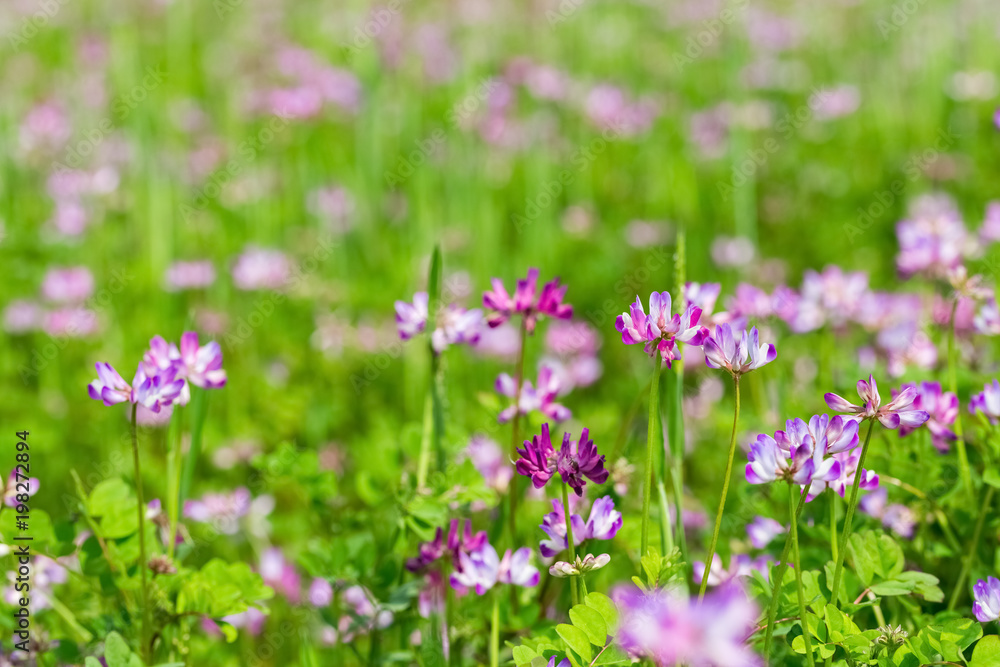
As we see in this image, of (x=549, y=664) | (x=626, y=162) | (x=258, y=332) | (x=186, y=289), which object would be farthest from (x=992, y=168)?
(x=549, y=664)

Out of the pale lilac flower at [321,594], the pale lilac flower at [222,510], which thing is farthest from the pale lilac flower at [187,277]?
the pale lilac flower at [321,594]

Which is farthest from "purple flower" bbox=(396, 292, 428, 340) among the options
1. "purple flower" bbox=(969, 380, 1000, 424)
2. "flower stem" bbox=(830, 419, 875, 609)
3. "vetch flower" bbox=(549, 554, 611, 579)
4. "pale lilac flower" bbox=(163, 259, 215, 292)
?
"pale lilac flower" bbox=(163, 259, 215, 292)

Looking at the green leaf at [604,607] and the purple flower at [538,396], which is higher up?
the purple flower at [538,396]

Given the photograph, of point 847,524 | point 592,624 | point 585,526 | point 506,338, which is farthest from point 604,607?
point 506,338

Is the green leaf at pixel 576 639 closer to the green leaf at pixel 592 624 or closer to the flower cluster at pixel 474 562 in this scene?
the green leaf at pixel 592 624

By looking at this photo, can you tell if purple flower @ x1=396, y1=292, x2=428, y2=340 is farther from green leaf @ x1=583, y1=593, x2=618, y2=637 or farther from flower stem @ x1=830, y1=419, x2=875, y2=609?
flower stem @ x1=830, y1=419, x2=875, y2=609
